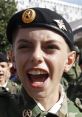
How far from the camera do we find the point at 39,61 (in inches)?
87.8

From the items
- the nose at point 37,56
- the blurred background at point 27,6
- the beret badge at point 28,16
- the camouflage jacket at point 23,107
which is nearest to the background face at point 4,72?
the camouflage jacket at point 23,107

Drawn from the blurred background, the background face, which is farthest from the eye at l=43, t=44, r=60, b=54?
the blurred background

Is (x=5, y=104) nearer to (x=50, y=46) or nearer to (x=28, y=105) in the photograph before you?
(x=28, y=105)

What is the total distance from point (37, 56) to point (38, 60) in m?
0.02

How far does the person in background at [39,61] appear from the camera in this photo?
2.26 metres

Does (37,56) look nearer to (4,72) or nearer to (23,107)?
(23,107)

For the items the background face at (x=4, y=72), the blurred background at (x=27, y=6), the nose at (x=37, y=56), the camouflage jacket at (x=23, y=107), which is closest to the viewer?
the nose at (x=37, y=56)

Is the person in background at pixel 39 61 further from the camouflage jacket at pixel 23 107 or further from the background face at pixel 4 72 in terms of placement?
the background face at pixel 4 72

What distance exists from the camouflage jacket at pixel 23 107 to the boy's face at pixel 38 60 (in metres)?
0.07

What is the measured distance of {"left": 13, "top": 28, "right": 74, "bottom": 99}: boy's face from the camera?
7.35ft

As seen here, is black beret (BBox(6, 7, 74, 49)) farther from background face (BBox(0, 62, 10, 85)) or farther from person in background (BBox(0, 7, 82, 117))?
background face (BBox(0, 62, 10, 85))

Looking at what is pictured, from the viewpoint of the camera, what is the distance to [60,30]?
2.37 metres

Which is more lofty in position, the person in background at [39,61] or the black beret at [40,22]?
the black beret at [40,22]

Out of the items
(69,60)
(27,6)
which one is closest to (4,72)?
(69,60)
